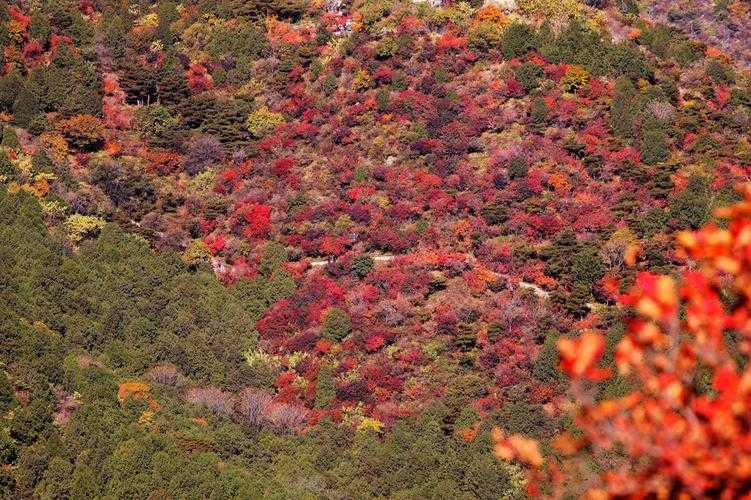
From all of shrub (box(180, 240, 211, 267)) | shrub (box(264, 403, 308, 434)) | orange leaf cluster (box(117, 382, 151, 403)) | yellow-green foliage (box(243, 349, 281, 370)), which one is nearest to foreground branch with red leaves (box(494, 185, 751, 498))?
orange leaf cluster (box(117, 382, 151, 403))

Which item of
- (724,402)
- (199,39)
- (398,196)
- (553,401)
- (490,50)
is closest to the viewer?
(724,402)

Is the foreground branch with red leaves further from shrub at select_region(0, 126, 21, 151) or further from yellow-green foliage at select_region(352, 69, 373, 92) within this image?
yellow-green foliage at select_region(352, 69, 373, 92)

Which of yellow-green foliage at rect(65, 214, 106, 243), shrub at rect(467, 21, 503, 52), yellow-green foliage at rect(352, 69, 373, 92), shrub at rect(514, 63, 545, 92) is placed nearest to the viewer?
yellow-green foliage at rect(65, 214, 106, 243)

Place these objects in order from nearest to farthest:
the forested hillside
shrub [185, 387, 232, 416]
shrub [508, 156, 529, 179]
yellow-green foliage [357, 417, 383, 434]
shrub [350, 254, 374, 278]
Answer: the forested hillside < yellow-green foliage [357, 417, 383, 434] < shrub [185, 387, 232, 416] < shrub [350, 254, 374, 278] < shrub [508, 156, 529, 179]

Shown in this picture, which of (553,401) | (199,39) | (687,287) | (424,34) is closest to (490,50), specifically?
(424,34)

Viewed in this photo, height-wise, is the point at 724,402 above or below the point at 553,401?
above

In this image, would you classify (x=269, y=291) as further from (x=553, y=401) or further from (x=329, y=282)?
(x=553, y=401)
